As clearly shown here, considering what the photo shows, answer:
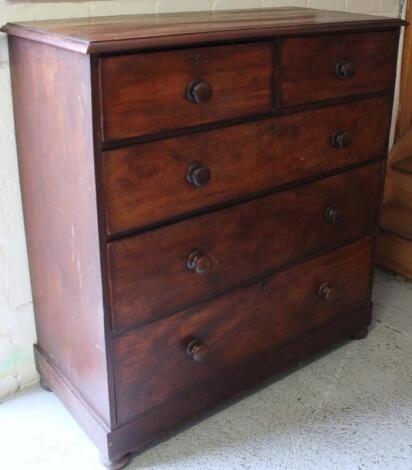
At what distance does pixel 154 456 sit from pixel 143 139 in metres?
0.83

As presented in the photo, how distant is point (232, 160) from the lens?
1.53 metres

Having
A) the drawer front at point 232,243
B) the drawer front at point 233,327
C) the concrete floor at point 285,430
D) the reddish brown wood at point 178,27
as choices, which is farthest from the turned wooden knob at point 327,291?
the reddish brown wood at point 178,27

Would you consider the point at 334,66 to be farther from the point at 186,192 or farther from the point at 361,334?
the point at 361,334

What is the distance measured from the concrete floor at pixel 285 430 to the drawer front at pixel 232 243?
1.33 feet

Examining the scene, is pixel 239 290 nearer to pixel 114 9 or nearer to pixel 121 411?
pixel 121 411

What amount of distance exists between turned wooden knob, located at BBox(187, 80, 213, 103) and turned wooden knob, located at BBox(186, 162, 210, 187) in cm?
15

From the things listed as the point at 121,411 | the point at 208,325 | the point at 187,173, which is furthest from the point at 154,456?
the point at 187,173

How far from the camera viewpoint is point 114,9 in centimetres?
175

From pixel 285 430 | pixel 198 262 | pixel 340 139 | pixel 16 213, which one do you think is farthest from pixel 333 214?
pixel 16 213

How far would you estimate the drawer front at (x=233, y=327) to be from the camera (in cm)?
154

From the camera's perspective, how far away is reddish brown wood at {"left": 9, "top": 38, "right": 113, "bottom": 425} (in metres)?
1.33

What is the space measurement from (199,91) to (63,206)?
409 mm

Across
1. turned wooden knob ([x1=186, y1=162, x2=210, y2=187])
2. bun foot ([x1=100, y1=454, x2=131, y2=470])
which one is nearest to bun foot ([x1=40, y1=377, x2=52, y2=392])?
bun foot ([x1=100, y1=454, x2=131, y2=470])

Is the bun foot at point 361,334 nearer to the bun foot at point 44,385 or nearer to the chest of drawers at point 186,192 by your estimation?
the chest of drawers at point 186,192
